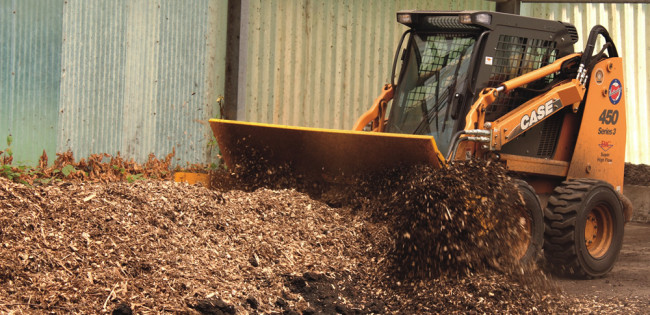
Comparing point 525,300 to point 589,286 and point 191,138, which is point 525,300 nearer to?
point 589,286

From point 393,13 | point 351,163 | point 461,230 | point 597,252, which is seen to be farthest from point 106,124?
point 597,252

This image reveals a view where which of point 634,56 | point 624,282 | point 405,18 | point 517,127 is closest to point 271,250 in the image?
point 517,127

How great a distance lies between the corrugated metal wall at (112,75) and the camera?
27.9 ft

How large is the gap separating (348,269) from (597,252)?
103 inches

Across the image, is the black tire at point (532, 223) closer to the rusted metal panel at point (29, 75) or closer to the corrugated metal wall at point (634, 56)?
the rusted metal panel at point (29, 75)

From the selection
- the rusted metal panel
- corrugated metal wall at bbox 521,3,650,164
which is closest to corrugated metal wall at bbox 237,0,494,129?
the rusted metal panel

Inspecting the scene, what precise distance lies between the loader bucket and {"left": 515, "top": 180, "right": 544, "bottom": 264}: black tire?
859 mm

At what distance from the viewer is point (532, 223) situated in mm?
6637

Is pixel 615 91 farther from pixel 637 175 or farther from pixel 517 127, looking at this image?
pixel 637 175

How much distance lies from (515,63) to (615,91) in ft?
3.63

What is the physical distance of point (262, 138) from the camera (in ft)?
23.8

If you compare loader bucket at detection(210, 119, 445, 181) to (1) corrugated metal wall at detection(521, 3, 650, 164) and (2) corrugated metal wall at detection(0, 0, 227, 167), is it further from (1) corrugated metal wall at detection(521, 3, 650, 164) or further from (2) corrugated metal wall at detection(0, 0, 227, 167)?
(1) corrugated metal wall at detection(521, 3, 650, 164)

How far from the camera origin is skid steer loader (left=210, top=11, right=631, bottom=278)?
265 inches

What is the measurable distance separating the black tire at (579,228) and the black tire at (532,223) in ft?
0.56
